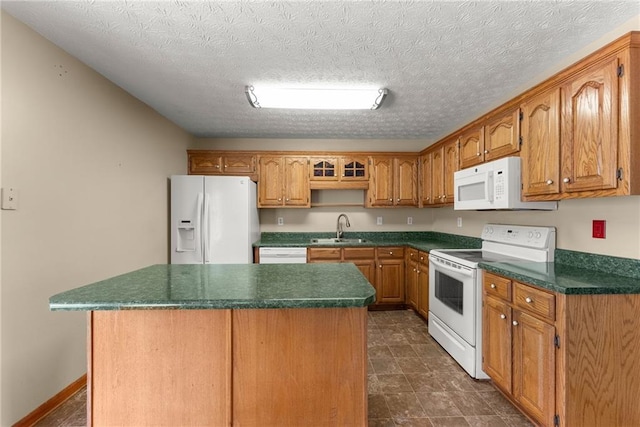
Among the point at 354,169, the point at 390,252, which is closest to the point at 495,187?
the point at 390,252

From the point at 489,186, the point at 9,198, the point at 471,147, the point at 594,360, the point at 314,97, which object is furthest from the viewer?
the point at 471,147

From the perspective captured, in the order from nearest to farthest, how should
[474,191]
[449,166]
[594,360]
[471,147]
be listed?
1. [594,360]
2. [474,191]
3. [471,147]
4. [449,166]

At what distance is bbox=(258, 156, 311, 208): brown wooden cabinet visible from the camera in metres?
3.90

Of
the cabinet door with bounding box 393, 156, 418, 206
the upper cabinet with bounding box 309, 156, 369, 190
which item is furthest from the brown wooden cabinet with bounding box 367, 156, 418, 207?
the upper cabinet with bounding box 309, 156, 369, 190

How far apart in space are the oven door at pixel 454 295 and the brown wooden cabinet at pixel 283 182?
6.17 feet

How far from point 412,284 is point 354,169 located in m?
1.72

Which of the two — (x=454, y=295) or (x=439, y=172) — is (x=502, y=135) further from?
(x=454, y=295)

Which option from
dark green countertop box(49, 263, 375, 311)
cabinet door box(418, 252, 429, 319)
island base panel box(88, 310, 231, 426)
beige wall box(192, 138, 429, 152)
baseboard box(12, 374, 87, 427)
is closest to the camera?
dark green countertop box(49, 263, 375, 311)

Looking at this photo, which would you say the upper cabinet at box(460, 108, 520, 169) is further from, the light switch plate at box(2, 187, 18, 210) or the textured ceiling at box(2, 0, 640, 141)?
the light switch plate at box(2, 187, 18, 210)

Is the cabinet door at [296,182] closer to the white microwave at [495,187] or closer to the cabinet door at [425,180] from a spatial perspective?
the cabinet door at [425,180]

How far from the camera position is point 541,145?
198cm

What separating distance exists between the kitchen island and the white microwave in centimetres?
160

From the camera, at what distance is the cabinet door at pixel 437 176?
3400mm

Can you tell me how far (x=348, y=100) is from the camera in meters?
2.58
